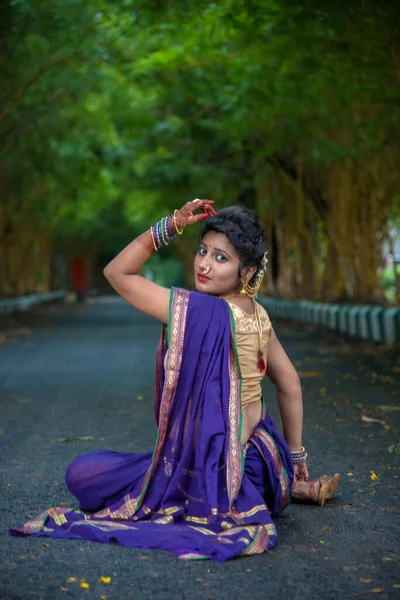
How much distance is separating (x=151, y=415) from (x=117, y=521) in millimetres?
4344

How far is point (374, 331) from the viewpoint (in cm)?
1817

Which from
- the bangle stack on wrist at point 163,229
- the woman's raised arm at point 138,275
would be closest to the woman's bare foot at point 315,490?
the woman's raised arm at point 138,275

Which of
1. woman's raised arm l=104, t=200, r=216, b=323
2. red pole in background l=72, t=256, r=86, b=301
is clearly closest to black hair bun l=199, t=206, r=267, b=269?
woman's raised arm l=104, t=200, r=216, b=323

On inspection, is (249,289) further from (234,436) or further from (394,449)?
(394,449)

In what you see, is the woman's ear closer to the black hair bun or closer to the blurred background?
the black hair bun

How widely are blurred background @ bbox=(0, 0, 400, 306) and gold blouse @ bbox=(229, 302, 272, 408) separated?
729 cm

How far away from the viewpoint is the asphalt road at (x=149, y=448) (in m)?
3.96

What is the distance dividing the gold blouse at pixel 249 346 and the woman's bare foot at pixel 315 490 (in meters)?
0.67

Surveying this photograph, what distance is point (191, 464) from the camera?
474 centimetres

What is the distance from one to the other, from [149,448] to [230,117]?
540 inches

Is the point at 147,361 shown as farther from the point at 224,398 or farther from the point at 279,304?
the point at 279,304

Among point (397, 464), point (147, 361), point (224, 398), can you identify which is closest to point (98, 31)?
point (147, 361)

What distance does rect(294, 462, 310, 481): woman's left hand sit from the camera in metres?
5.39

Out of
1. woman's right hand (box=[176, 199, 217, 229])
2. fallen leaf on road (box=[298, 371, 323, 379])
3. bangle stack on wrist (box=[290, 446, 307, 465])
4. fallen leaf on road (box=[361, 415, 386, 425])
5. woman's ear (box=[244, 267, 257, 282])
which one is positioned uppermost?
woman's right hand (box=[176, 199, 217, 229])
